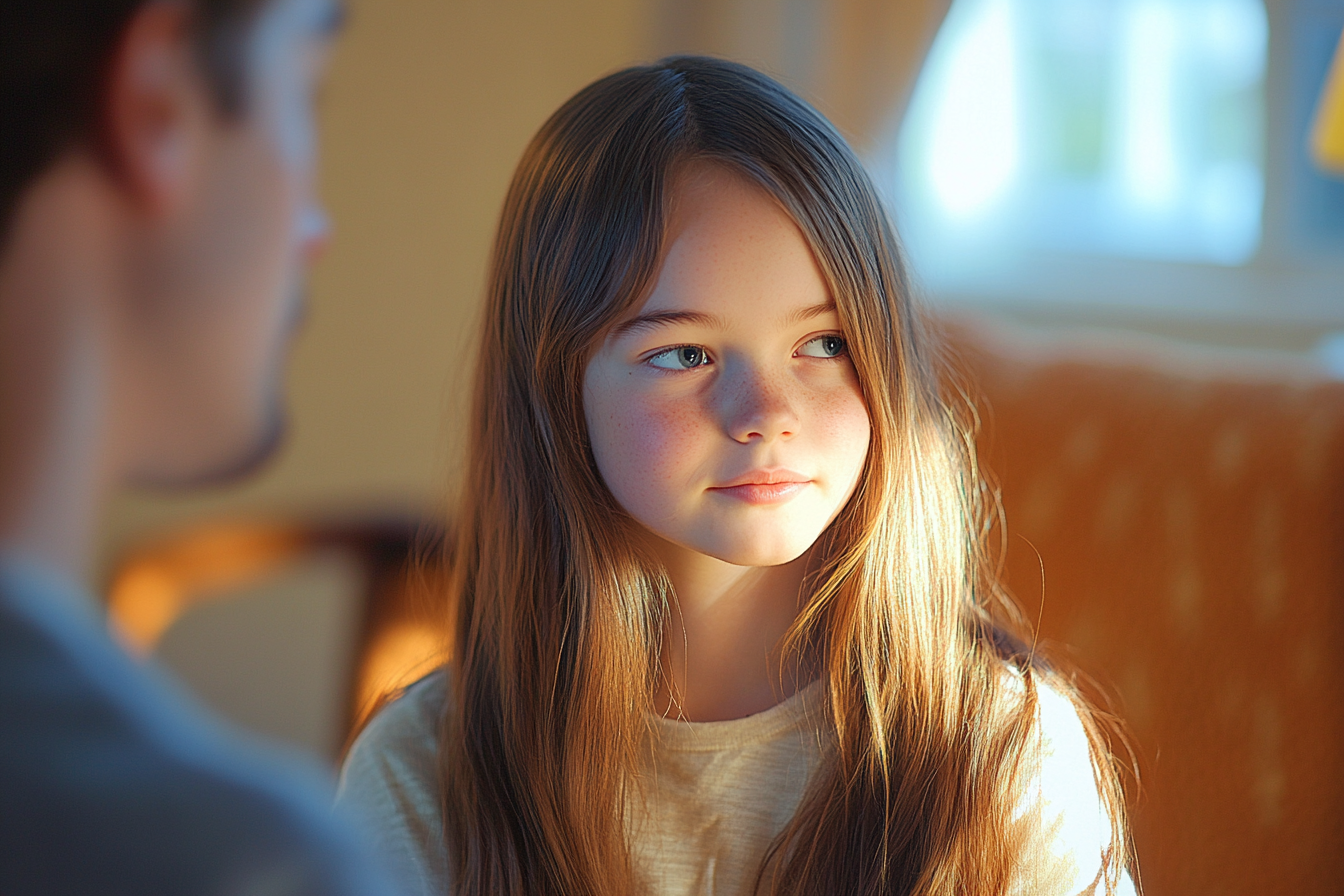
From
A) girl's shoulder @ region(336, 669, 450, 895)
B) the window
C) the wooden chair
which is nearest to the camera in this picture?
girl's shoulder @ region(336, 669, 450, 895)

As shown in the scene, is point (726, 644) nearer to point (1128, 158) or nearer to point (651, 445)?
point (651, 445)

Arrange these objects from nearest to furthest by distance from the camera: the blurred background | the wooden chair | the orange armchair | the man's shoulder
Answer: the man's shoulder, the orange armchair, the blurred background, the wooden chair

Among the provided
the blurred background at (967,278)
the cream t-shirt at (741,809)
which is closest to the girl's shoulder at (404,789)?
the cream t-shirt at (741,809)

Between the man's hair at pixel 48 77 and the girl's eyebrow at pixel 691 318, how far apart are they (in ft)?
1.11

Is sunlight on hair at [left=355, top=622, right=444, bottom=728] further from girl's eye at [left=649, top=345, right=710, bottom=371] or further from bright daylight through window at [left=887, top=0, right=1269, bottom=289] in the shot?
bright daylight through window at [left=887, top=0, right=1269, bottom=289]

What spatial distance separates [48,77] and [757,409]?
38 centimetres

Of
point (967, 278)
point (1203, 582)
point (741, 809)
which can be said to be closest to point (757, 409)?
point (741, 809)

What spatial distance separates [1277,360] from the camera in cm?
118

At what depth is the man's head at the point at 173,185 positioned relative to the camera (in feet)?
1.26

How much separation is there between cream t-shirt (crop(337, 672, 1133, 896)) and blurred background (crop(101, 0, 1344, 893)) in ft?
1.17

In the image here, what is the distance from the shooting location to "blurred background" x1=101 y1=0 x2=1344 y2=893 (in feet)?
3.73

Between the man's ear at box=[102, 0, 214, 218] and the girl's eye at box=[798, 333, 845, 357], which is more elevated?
the man's ear at box=[102, 0, 214, 218]

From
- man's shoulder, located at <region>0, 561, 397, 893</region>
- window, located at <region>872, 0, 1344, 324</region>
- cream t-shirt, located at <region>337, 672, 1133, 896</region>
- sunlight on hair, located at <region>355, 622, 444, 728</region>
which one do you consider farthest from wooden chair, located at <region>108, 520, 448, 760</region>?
window, located at <region>872, 0, 1344, 324</region>

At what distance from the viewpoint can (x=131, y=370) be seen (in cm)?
40
